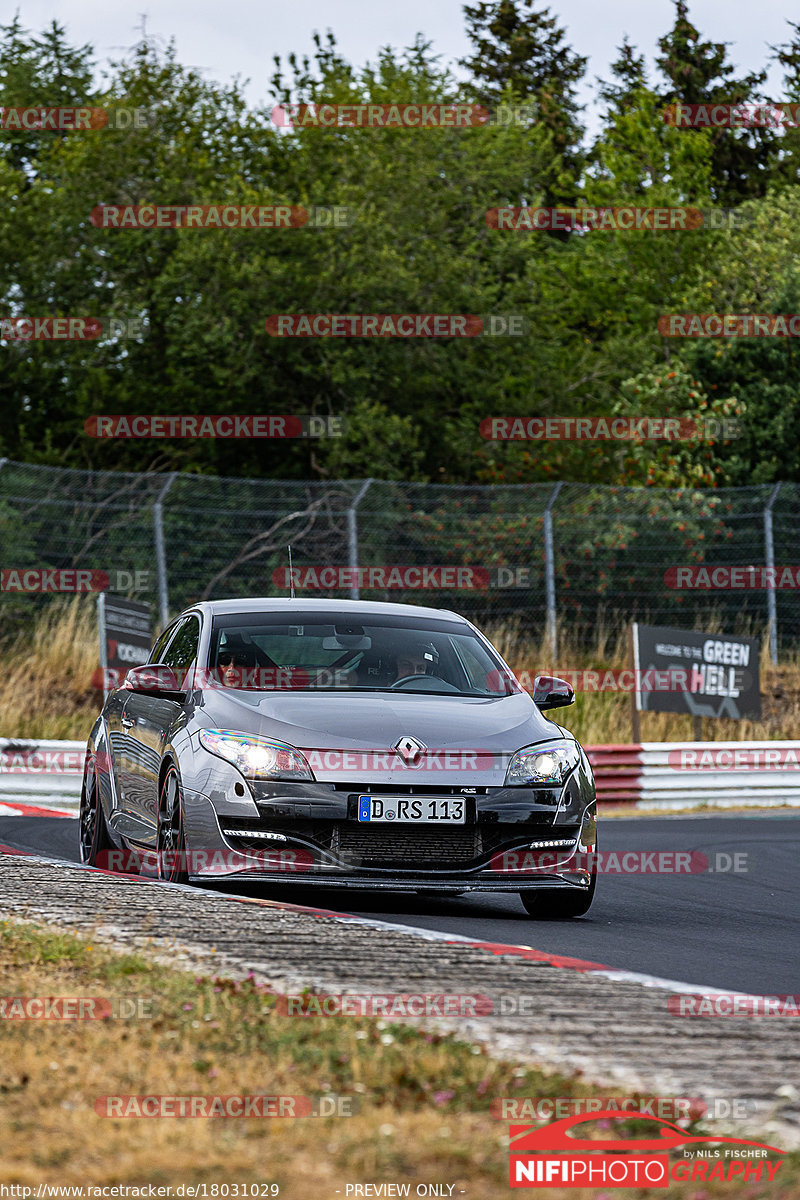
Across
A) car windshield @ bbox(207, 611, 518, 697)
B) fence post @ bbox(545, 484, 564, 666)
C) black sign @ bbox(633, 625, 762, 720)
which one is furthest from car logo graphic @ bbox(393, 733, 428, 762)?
fence post @ bbox(545, 484, 564, 666)

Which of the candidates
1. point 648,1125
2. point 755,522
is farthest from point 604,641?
point 648,1125

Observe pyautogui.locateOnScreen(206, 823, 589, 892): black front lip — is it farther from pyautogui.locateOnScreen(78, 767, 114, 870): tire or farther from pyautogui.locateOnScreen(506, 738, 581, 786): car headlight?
pyautogui.locateOnScreen(78, 767, 114, 870): tire

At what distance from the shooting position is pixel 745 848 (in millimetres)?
13977

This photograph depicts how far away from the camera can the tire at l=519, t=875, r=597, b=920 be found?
8586mm

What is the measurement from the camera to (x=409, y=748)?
7.86m

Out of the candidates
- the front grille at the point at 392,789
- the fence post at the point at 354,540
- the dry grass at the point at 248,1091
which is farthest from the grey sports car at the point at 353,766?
the fence post at the point at 354,540

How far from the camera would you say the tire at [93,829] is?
10023mm

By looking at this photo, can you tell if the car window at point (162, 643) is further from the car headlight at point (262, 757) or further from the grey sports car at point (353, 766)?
the car headlight at point (262, 757)

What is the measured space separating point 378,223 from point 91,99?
10.6 meters

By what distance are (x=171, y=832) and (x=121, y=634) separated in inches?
439

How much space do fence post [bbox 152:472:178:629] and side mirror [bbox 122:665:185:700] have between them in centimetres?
1219

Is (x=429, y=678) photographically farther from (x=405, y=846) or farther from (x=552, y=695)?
(x=405, y=846)

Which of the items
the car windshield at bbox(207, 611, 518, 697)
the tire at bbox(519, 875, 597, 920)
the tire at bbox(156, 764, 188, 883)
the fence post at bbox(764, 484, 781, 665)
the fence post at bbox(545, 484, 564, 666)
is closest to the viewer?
the tire at bbox(156, 764, 188, 883)

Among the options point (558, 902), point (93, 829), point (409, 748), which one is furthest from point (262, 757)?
point (93, 829)
